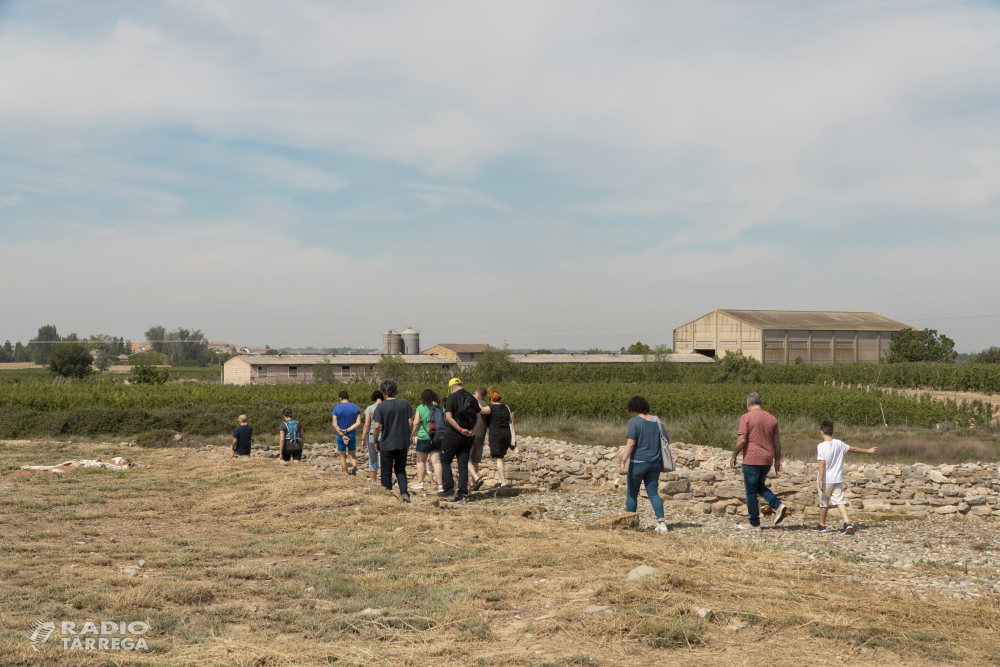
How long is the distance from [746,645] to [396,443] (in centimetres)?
668

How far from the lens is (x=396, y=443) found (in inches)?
419

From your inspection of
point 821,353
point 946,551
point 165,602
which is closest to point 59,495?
point 165,602

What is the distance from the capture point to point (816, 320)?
66312 mm

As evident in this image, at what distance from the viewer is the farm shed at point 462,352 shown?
66.1 metres

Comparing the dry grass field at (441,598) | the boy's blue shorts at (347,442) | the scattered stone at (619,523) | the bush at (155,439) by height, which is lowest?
the bush at (155,439)

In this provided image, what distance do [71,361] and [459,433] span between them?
239ft

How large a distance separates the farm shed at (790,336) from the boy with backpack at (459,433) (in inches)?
2054

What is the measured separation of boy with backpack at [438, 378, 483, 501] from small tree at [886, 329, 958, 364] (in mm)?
62071

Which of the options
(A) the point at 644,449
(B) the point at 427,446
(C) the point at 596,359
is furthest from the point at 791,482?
(C) the point at 596,359

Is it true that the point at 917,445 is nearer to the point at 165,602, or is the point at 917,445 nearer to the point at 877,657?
the point at 877,657

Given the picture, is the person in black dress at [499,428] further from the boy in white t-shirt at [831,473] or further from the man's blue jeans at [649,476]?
the boy in white t-shirt at [831,473]

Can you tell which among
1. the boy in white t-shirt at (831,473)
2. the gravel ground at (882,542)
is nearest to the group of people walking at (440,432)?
the gravel ground at (882,542)

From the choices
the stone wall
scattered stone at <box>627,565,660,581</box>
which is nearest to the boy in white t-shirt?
the stone wall

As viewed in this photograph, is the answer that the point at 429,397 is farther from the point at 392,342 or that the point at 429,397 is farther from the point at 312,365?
the point at 392,342
